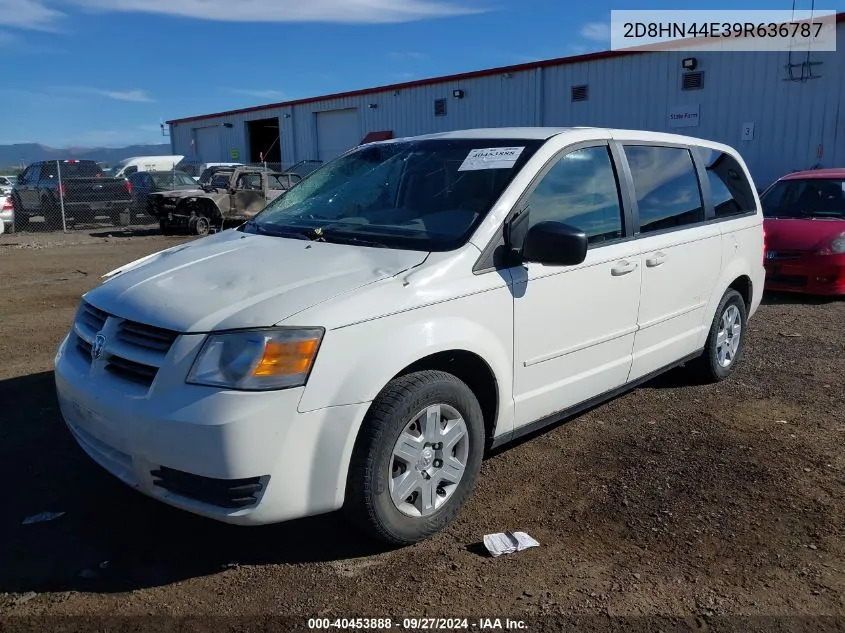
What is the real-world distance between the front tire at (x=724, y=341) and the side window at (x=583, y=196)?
160cm

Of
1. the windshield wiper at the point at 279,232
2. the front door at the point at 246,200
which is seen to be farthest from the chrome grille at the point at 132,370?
the front door at the point at 246,200

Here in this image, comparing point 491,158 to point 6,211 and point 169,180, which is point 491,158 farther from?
point 169,180

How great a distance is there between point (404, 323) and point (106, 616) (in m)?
1.56

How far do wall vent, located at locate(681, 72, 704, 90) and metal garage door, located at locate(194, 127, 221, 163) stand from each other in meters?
25.9

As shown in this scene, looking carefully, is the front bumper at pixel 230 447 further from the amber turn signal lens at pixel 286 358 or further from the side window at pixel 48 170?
the side window at pixel 48 170

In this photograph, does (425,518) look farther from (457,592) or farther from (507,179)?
(507,179)

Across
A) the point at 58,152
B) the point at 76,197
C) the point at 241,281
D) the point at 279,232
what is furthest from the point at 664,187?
the point at 58,152

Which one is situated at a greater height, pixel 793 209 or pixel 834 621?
pixel 793 209

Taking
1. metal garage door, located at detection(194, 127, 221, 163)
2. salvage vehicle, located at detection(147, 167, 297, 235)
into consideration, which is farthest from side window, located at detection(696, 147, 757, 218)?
metal garage door, located at detection(194, 127, 221, 163)

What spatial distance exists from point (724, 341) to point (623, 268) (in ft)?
6.22

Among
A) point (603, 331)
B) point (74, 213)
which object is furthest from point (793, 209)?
point (74, 213)

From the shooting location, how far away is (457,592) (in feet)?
9.51

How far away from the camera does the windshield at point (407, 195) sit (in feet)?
11.7

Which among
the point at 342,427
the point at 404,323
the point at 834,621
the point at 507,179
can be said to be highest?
the point at 507,179
